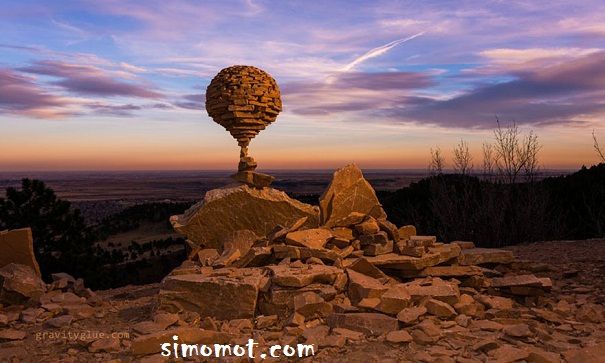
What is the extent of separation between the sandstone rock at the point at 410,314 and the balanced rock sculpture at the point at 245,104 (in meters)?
4.74

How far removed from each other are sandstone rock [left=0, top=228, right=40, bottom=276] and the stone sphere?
438 centimetres

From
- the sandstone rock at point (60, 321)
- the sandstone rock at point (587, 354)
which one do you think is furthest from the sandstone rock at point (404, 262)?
the sandstone rock at point (60, 321)

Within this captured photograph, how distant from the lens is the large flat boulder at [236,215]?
10391 millimetres

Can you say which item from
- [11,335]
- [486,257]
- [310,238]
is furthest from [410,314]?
[11,335]

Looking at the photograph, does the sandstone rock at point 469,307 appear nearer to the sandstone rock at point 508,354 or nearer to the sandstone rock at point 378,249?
the sandstone rock at point 508,354

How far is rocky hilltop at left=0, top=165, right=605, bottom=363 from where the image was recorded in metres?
6.06

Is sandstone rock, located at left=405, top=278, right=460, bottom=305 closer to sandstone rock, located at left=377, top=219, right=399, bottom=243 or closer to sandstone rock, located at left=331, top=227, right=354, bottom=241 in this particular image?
sandstone rock, located at left=377, top=219, right=399, bottom=243

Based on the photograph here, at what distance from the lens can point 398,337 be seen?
602cm

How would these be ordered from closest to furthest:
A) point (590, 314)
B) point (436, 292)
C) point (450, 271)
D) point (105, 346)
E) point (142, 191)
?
point (105, 346) → point (590, 314) → point (436, 292) → point (450, 271) → point (142, 191)

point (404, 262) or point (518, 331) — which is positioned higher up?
point (404, 262)

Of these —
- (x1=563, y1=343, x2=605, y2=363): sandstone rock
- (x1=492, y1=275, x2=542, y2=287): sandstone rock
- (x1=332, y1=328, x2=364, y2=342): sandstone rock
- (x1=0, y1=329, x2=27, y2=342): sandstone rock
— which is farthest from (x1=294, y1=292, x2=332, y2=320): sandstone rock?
(x1=0, y1=329, x2=27, y2=342): sandstone rock

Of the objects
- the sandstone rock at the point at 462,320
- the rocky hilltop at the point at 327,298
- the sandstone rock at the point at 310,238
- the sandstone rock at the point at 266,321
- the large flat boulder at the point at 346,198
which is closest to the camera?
the rocky hilltop at the point at 327,298

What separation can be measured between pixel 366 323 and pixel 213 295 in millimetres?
2235

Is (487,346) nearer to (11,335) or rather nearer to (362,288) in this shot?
(362,288)
